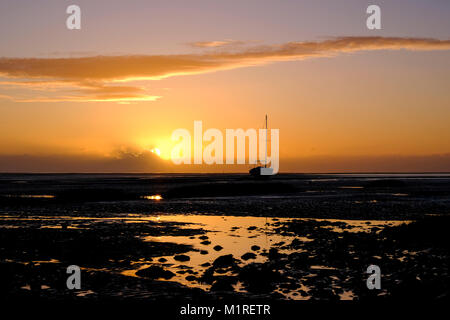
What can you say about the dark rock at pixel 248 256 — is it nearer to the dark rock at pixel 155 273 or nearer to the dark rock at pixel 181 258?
the dark rock at pixel 181 258

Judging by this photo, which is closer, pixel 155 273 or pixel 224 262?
pixel 155 273

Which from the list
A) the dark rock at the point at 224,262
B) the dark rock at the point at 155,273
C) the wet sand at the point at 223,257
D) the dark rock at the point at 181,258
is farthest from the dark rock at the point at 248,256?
the dark rock at the point at 155,273

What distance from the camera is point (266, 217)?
1596 inches

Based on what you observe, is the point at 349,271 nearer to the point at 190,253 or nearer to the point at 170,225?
the point at 190,253

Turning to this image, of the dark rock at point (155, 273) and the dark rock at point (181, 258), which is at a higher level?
the dark rock at point (155, 273)

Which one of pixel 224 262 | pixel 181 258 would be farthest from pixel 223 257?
pixel 181 258

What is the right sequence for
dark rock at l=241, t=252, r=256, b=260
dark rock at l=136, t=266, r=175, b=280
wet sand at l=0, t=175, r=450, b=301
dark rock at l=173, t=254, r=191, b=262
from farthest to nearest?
dark rock at l=241, t=252, r=256, b=260
dark rock at l=173, t=254, r=191, b=262
dark rock at l=136, t=266, r=175, b=280
wet sand at l=0, t=175, r=450, b=301

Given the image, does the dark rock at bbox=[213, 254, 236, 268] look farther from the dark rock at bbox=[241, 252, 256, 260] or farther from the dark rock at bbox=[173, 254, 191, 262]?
the dark rock at bbox=[173, 254, 191, 262]

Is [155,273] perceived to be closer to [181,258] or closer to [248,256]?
[181,258]

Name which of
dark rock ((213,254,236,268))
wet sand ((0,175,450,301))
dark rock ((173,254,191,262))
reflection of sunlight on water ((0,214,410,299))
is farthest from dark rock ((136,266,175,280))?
dark rock ((173,254,191,262))

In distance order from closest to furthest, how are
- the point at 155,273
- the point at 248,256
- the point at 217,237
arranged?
the point at 155,273 < the point at 248,256 < the point at 217,237
